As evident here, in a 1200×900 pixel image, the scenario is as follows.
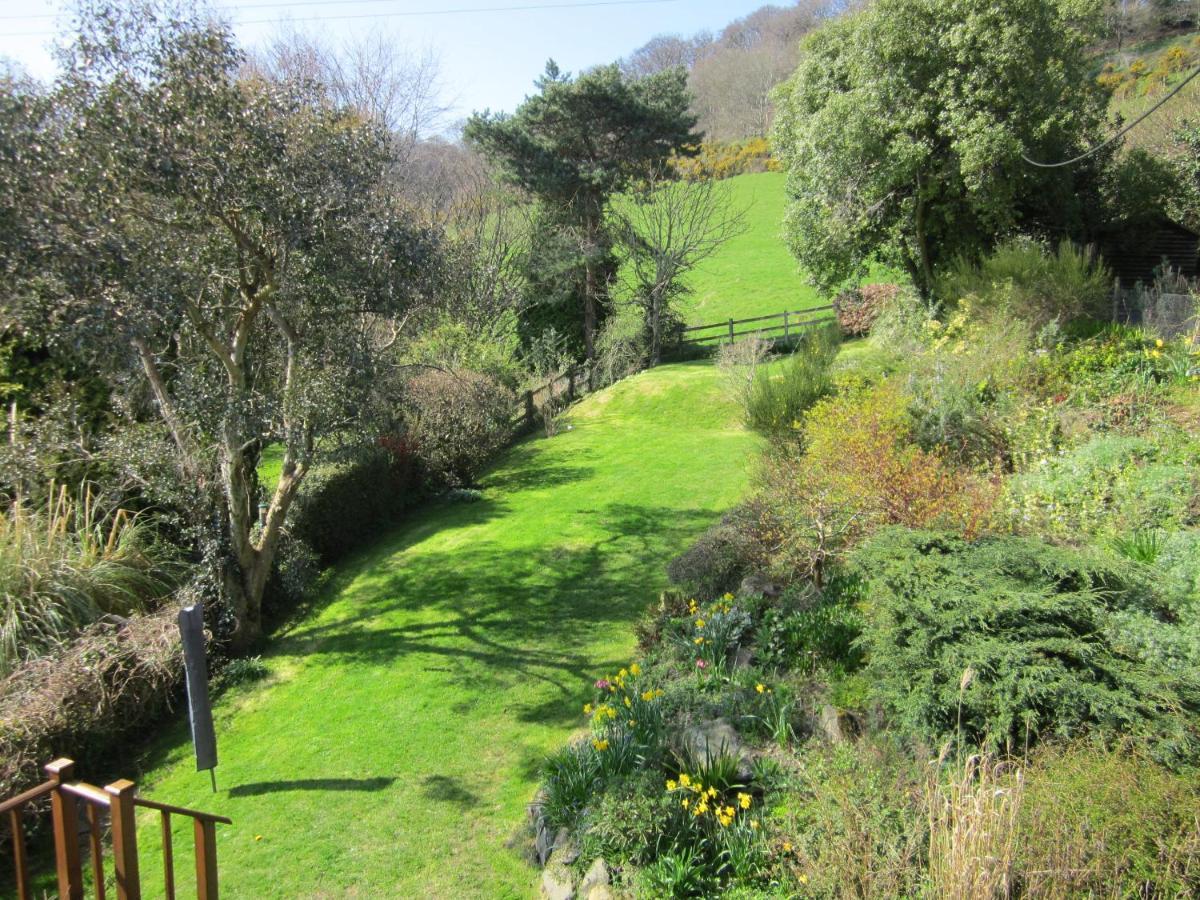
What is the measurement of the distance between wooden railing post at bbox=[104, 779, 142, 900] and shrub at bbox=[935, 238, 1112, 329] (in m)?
11.8

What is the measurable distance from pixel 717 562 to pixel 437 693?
10.4 feet

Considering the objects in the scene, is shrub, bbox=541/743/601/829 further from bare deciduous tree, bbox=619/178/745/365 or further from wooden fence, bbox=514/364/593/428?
bare deciduous tree, bbox=619/178/745/365

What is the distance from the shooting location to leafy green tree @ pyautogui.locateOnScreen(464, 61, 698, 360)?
71.9 ft

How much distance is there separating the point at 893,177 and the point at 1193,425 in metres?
8.13

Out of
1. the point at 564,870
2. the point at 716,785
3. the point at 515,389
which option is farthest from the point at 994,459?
the point at 515,389

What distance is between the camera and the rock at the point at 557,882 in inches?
172

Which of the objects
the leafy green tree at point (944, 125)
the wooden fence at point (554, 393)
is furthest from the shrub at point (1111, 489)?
the wooden fence at point (554, 393)

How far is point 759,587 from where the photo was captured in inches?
281

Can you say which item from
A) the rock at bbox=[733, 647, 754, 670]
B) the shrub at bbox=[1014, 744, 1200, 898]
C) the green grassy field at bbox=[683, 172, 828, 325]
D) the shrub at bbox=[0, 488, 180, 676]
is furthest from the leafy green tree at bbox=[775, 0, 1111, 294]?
the shrub at bbox=[0, 488, 180, 676]

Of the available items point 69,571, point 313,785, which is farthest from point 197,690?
point 69,571

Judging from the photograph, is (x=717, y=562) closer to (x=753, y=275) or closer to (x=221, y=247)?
(x=221, y=247)

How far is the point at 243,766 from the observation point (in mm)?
6488

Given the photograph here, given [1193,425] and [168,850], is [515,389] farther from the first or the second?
[168,850]

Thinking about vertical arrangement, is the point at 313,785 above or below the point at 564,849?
below
